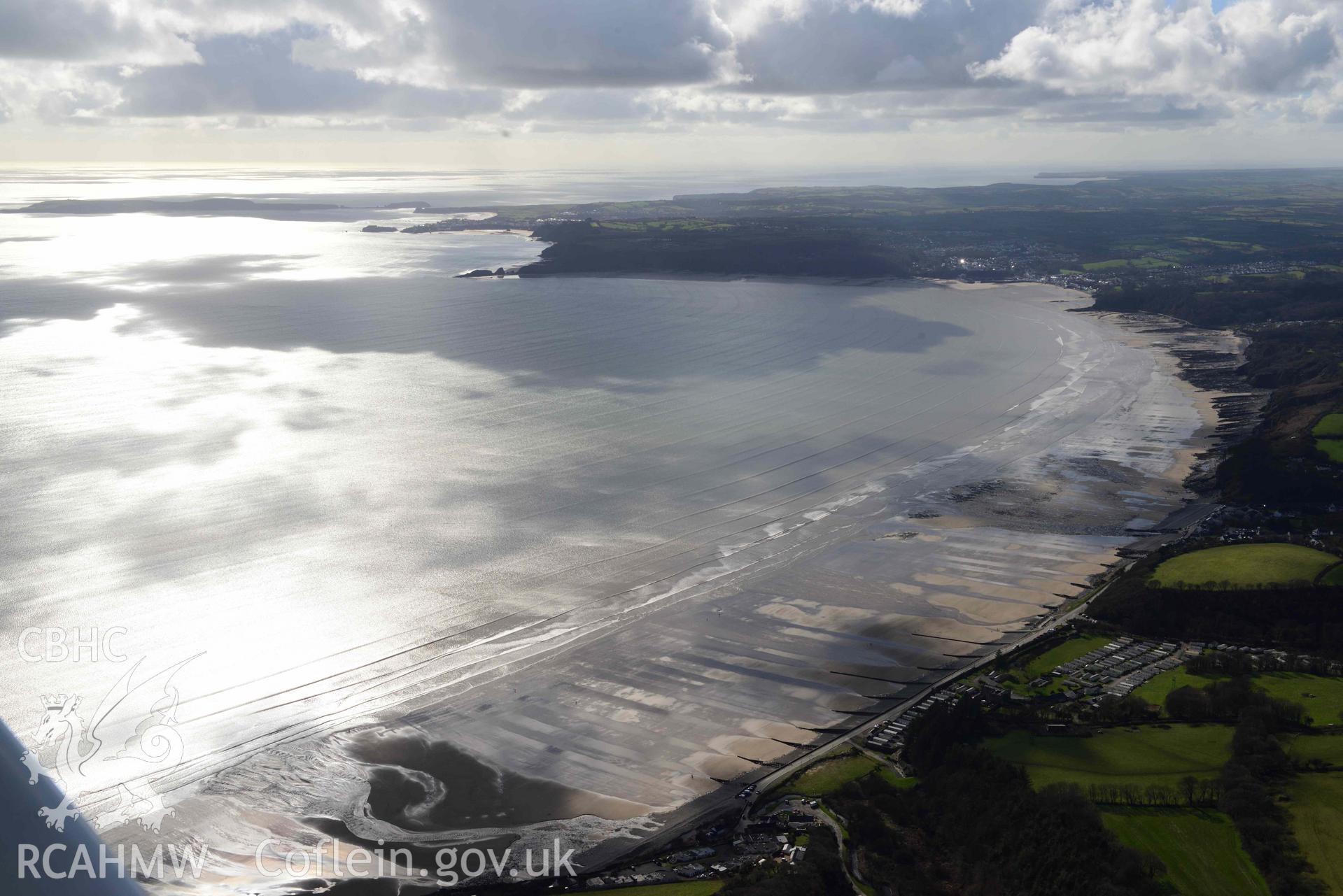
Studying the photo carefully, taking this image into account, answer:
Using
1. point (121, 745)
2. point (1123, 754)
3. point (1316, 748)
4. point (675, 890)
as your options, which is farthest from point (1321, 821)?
point (121, 745)

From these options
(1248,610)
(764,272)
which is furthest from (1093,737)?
(764,272)

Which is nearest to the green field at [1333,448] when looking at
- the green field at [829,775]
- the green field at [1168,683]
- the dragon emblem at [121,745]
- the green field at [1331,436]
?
the green field at [1331,436]

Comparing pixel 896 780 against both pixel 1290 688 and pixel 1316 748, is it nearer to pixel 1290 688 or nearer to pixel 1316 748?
pixel 1316 748

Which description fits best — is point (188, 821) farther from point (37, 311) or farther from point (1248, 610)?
point (37, 311)

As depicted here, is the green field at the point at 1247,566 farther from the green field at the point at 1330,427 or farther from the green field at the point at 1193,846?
the green field at the point at 1330,427
